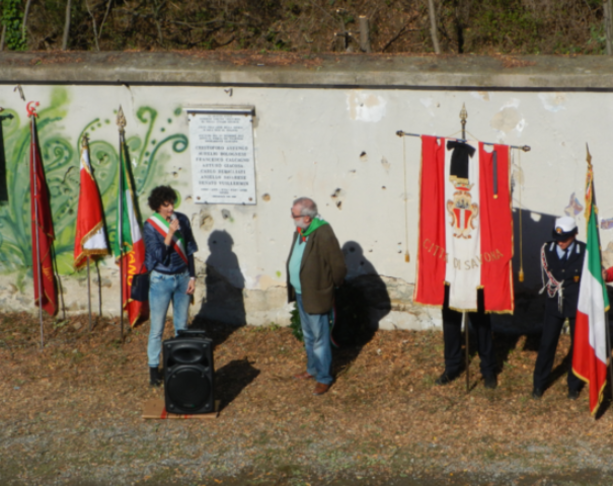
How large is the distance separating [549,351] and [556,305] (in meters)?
0.44

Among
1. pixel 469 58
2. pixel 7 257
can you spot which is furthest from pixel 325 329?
pixel 7 257

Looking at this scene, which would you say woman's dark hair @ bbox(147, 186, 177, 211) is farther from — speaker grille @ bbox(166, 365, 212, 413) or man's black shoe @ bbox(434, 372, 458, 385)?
man's black shoe @ bbox(434, 372, 458, 385)

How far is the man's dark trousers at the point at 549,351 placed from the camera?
259 inches

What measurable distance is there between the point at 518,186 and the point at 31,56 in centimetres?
556

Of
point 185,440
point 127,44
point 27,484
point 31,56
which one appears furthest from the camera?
point 127,44

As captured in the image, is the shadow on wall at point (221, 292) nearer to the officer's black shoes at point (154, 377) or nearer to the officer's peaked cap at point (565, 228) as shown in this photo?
the officer's black shoes at point (154, 377)

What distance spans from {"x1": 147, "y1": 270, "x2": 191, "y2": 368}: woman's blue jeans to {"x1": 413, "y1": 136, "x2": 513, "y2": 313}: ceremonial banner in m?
2.28

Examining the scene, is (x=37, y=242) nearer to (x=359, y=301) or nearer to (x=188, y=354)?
(x=188, y=354)

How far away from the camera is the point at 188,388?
21.1ft

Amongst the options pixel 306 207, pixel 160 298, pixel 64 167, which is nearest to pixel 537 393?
pixel 306 207

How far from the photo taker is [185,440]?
6.16 meters

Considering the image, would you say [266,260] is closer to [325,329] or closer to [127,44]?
[325,329]

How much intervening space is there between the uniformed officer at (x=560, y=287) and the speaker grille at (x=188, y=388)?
9.88 ft

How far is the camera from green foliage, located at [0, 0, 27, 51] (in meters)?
10.8
